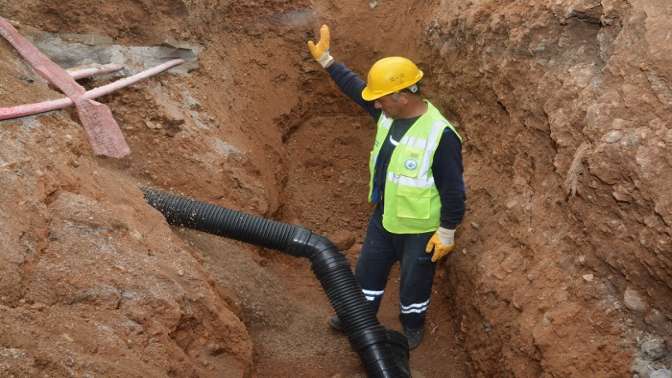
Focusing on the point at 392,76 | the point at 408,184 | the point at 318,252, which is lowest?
the point at 318,252

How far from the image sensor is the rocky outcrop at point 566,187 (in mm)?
3725

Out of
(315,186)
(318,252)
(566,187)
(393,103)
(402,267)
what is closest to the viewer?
(566,187)

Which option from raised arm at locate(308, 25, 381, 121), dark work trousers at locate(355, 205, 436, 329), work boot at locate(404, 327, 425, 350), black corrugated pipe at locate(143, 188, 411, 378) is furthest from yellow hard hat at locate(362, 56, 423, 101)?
work boot at locate(404, 327, 425, 350)

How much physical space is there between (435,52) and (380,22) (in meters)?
0.87

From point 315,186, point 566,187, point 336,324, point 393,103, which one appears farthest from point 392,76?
point 315,186

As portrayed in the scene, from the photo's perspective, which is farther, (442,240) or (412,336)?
(412,336)

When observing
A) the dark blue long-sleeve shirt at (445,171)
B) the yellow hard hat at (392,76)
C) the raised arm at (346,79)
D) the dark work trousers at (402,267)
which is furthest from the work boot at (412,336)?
the yellow hard hat at (392,76)

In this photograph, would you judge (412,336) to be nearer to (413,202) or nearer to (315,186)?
(413,202)

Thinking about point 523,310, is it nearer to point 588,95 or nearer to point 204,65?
point 588,95

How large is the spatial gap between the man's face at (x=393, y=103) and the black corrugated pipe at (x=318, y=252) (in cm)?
104

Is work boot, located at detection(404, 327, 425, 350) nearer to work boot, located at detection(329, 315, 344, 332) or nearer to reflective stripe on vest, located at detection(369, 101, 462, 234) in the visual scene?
work boot, located at detection(329, 315, 344, 332)

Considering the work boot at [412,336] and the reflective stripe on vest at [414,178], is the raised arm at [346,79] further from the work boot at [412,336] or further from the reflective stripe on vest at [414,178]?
the work boot at [412,336]

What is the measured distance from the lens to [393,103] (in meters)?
4.35

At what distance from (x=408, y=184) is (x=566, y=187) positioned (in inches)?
39.6
